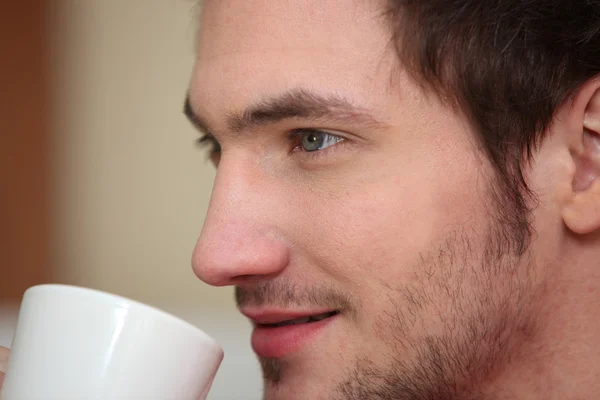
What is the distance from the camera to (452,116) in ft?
3.29

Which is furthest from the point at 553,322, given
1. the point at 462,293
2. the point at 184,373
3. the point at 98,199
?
the point at 98,199

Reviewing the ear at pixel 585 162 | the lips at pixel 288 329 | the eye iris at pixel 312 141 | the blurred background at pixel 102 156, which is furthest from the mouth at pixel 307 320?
the blurred background at pixel 102 156

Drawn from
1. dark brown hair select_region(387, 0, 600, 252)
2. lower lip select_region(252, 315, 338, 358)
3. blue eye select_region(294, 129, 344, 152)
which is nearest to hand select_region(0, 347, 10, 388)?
lower lip select_region(252, 315, 338, 358)

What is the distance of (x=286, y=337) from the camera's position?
1053 mm

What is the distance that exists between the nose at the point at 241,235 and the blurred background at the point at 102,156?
138 centimetres

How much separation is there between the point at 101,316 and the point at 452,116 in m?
0.54

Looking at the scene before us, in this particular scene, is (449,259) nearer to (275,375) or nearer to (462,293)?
(462,293)

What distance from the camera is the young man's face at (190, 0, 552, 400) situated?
0.99 metres

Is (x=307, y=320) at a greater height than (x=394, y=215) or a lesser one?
lesser

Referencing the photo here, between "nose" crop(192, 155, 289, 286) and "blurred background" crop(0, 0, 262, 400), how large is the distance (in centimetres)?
138

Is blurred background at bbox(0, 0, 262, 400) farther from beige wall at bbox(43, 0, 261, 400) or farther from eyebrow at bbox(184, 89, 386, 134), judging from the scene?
eyebrow at bbox(184, 89, 386, 134)

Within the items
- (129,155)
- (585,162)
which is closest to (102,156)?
(129,155)

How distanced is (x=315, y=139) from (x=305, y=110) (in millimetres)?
58

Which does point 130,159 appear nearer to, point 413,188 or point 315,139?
point 315,139
